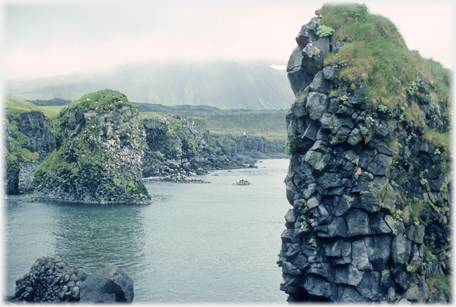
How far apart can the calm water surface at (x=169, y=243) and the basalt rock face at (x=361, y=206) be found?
8.22m

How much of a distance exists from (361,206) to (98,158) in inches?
2515

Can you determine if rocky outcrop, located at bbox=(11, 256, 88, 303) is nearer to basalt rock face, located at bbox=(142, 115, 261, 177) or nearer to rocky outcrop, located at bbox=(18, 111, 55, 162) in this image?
rocky outcrop, located at bbox=(18, 111, 55, 162)

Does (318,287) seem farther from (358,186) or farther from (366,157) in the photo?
(366,157)

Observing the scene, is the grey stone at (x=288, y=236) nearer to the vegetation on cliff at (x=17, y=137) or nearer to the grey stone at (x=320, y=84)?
the grey stone at (x=320, y=84)

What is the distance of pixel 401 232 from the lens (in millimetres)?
21344

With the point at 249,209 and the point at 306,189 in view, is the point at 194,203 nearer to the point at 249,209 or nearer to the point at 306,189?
the point at 249,209

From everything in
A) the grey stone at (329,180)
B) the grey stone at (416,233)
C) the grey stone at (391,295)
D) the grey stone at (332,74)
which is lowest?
the grey stone at (391,295)

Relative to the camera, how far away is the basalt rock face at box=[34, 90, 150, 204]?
75062 millimetres

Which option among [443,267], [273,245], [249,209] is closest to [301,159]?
[443,267]

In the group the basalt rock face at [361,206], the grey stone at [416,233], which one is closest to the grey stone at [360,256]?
the basalt rock face at [361,206]

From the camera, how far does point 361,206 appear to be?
21.6 m

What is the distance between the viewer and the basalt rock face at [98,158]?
7506 cm

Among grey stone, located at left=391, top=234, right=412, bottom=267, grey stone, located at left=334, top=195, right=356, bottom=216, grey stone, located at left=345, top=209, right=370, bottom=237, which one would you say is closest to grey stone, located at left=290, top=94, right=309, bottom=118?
grey stone, located at left=334, top=195, right=356, bottom=216

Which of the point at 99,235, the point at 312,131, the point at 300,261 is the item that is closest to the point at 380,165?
the point at 312,131
